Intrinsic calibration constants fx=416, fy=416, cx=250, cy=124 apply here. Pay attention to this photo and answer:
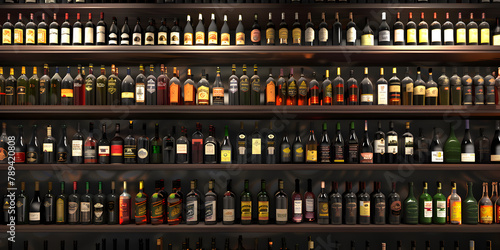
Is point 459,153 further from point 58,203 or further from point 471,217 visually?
point 58,203

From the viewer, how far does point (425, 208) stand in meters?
2.72

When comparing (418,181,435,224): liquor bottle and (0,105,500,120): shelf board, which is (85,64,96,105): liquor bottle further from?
(418,181,435,224): liquor bottle

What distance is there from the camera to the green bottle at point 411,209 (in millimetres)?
2723

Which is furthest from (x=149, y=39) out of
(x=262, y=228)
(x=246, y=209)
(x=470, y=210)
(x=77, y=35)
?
(x=470, y=210)

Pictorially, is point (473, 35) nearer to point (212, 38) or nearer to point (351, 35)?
point (351, 35)

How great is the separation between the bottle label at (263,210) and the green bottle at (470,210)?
51.7 inches

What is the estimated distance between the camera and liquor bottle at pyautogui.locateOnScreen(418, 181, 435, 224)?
8.91 feet

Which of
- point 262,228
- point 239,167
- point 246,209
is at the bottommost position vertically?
point 262,228

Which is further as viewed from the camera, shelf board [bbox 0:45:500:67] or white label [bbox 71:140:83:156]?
white label [bbox 71:140:83:156]

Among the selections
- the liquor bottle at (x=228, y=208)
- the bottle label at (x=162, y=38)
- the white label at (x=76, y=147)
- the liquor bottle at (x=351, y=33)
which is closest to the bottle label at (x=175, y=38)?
the bottle label at (x=162, y=38)

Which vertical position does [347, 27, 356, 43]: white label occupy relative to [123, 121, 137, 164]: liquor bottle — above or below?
above

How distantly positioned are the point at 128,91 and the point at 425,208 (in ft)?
6.91

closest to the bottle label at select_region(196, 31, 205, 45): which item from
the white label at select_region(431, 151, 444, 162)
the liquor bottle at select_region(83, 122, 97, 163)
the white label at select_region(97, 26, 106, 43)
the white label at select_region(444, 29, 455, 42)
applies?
the white label at select_region(97, 26, 106, 43)

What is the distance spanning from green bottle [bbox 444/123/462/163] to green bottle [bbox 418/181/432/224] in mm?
314
